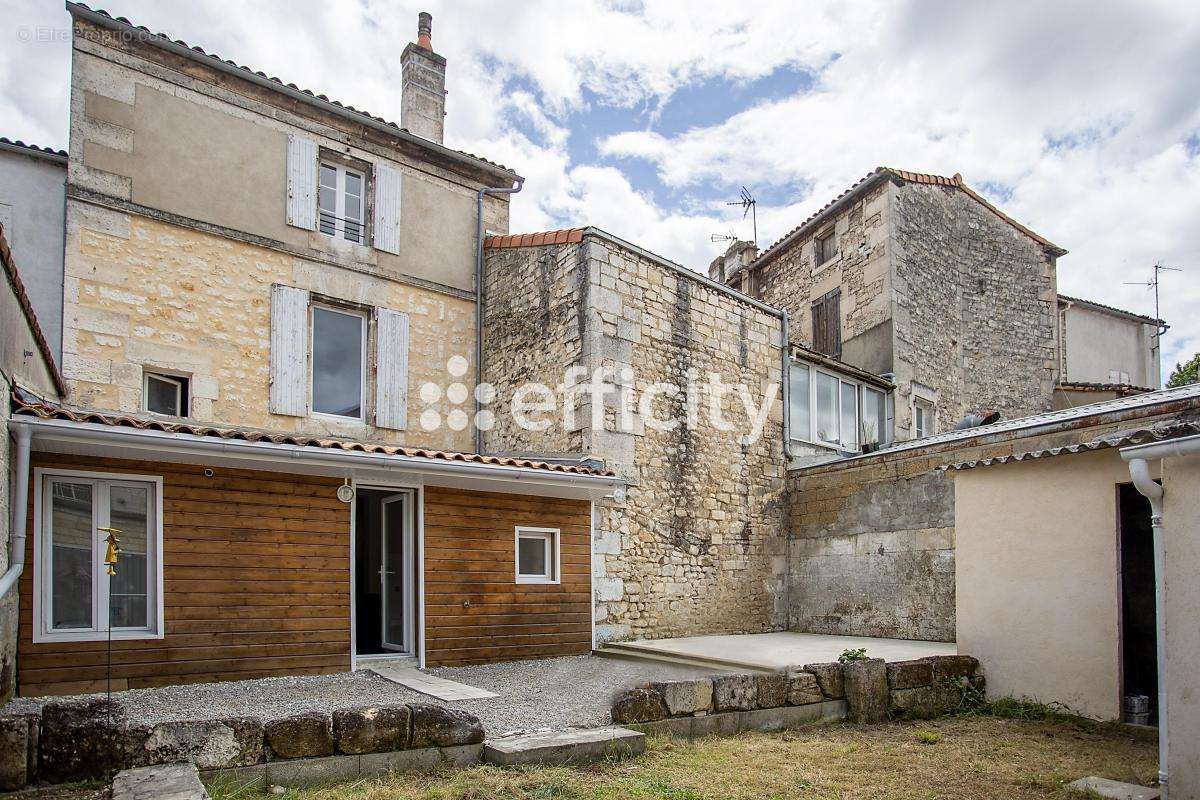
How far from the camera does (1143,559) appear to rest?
748cm

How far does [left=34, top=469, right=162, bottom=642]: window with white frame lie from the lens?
655 cm

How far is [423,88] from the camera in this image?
1241cm

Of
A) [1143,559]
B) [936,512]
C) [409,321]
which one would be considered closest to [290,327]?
[409,321]

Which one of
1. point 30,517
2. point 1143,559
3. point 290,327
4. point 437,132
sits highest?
point 437,132

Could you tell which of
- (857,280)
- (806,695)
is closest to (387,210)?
(806,695)

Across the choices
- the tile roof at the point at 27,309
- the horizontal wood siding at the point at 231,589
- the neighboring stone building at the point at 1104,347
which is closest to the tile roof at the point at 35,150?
the tile roof at the point at 27,309

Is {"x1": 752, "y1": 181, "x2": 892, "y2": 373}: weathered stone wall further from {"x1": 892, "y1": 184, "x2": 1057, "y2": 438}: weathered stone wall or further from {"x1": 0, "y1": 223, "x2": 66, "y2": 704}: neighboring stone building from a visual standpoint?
{"x1": 0, "y1": 223, "x2": 66, "y2": 704}: neighboring stone building

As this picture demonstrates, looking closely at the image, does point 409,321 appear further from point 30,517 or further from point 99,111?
point 30,517

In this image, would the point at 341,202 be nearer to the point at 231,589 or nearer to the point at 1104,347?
the point at 231,589

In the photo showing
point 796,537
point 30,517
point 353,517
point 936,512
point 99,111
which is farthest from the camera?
point 796,537

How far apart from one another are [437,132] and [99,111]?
15.0 feet

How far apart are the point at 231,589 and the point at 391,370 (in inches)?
174

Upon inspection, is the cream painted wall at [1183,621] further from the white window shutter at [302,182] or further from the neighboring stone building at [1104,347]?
the neighboring stone building at [1104,347]

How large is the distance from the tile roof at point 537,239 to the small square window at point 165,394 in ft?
15.4
